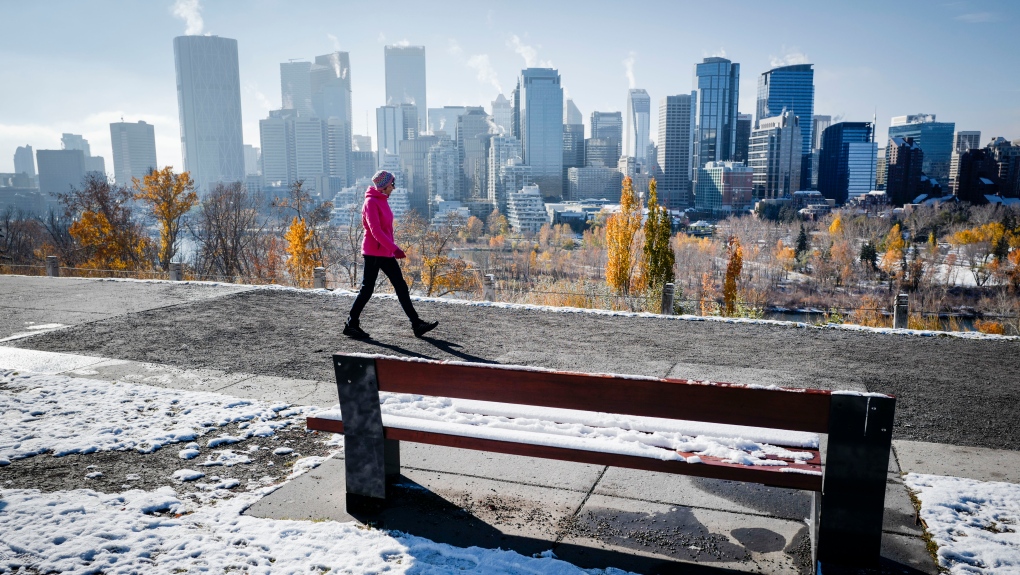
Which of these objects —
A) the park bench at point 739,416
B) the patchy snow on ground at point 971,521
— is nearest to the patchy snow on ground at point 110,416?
the park bench at point 739,416

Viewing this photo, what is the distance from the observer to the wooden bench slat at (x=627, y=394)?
9.05ft

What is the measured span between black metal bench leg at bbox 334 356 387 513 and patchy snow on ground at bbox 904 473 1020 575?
2.68 m

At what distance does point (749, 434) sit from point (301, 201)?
43132 mm

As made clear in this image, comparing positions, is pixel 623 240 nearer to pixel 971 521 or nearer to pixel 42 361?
pixel 42 361

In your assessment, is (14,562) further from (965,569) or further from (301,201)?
(301,201)

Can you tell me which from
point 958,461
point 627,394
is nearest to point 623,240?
point 958,461

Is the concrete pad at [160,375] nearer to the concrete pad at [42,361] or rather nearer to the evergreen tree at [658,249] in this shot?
the concrete pad at [42,361]

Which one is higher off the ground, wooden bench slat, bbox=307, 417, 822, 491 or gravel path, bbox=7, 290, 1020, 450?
wooden bench slat, bbox=307, 417, 822, 491

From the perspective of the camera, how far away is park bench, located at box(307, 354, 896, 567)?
276cm

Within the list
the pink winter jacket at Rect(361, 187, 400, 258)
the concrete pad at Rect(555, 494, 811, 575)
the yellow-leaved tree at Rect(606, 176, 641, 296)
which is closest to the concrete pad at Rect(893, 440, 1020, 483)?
the concrete pad at Rect(555, 494, 811, 575)

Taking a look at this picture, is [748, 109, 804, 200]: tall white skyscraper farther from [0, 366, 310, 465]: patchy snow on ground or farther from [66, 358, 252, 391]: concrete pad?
[0, 366, 310, 465]: patchy snow on ground

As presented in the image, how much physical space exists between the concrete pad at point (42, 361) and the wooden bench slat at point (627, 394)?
5000 mm

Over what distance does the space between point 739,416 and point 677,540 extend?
0.79m

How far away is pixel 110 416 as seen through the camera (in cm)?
508
